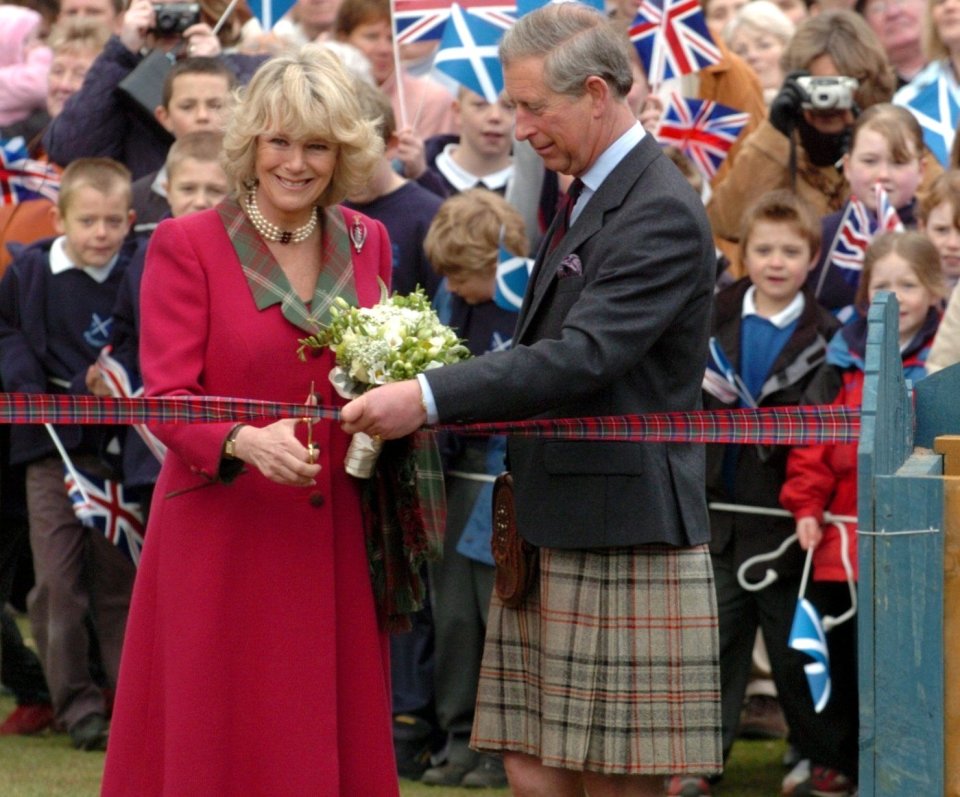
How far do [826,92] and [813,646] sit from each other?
2.52 metres

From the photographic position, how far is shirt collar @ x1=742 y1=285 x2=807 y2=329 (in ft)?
22.8

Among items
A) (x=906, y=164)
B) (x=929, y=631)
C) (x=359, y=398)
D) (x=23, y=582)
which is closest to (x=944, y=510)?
(x=929, y=631)

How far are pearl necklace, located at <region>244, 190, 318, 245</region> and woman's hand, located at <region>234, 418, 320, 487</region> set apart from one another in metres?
0.55

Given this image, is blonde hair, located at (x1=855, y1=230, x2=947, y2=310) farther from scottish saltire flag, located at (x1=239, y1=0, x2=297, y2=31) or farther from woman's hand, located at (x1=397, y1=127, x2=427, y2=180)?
scottish saltire flag, located at (x1=239, y1=0, x2=297, y2=31)

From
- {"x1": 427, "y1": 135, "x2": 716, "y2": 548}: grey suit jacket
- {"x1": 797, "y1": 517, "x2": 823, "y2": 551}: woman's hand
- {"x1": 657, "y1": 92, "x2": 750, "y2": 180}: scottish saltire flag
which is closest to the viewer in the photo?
{"x1": 427, "y1": 135, "x2": 716, "y2": 548}: grey suit jacket

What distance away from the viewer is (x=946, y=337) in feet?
20.0

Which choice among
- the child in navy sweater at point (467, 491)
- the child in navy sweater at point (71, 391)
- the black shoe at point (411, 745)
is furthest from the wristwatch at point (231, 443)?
the child in navy sweater at point (71, 391)

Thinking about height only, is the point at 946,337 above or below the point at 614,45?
below

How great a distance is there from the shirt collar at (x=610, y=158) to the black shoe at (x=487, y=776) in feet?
10.2

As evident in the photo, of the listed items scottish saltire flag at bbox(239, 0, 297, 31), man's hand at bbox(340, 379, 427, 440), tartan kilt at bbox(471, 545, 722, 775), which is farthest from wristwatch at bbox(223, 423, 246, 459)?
scottish saltire flag at bbox(239, 0, 297, 31)

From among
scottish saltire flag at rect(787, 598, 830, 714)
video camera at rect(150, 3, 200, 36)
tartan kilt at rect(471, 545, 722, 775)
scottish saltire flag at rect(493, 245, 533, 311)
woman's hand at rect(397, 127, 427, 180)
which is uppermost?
video camera at rect(150, 3, 200, 36)

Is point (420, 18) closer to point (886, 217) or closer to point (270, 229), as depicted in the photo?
point (886, 217)

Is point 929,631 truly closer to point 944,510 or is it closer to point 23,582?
point 944,510

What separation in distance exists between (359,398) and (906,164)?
376 cm
